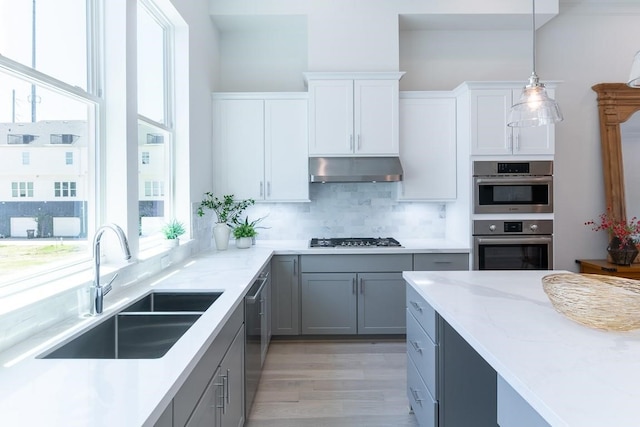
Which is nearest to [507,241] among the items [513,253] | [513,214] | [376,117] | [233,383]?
[513,253]

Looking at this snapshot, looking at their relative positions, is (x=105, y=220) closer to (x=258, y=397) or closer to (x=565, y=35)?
(x=258, y=397)

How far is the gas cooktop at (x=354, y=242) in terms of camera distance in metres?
3.60

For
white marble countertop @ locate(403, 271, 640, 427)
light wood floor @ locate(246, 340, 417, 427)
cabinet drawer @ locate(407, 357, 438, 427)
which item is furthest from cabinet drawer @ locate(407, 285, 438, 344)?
light wood floor @ locate(246, 340, 417, 427)

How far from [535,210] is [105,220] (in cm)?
340

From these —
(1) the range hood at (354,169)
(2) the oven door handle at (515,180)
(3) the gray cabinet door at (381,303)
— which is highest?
(1) the range hood at (354,169)

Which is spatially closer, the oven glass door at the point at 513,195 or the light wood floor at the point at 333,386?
the light wood floor at the point at 333,386

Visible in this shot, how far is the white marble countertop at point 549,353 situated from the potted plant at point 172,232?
1810 millimetres

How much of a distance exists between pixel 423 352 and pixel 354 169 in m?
1.95

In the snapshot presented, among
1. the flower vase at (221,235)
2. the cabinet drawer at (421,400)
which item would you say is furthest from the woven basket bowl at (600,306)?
the flower vase at (221,235)

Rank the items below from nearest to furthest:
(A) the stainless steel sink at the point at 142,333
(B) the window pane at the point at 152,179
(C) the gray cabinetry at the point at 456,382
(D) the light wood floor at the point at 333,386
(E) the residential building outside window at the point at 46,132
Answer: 1. (E) the residential building outside window at the point at 46,132
2. (A) the stainless steel sink at the point at 142,333
3. (C) the gray cabinetry at the point at 456,382
4. (D) the light wood floor at the point at 333,386
5. (B) the window pane at the point at 152,179

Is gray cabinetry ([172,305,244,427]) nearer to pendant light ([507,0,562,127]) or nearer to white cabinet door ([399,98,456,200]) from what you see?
pendant light ([507,0,562,127])

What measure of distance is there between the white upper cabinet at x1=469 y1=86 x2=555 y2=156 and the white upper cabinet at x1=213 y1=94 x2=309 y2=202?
5.20 feet

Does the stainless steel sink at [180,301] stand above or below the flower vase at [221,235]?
below

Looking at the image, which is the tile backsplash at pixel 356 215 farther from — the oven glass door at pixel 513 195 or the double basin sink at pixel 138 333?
the double basin sink at pixel 138 333
